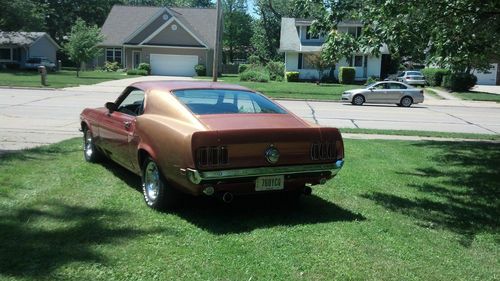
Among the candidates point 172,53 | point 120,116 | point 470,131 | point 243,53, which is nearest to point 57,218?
point 120,116

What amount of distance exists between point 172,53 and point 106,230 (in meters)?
53.5

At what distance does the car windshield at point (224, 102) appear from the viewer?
6134 millimetres

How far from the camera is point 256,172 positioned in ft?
18.1

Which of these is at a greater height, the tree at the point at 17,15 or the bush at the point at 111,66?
the tree at the point at 17,15

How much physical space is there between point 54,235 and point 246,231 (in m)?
1.76

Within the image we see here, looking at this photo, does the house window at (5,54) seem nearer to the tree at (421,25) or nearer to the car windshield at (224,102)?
the tree at (421,25)

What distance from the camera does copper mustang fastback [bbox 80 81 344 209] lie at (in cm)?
534

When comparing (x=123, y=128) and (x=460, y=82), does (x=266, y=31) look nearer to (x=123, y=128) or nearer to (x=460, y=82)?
(x=460, y=82)

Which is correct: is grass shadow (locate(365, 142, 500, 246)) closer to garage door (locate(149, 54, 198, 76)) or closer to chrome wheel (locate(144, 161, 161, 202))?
chrome wheel (locate(144, 161, 161, 202))

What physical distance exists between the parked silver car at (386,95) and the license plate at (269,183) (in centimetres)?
2438

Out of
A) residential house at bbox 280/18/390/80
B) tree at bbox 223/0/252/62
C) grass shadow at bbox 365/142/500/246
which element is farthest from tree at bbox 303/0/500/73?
tree at bbox 223/0/252/62

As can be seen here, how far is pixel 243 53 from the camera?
91.2 m

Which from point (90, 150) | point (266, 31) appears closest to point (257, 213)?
point (90, 150)

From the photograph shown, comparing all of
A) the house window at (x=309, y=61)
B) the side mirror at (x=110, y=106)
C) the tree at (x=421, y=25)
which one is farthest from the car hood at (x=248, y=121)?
the house window at (x=309, y=61)
